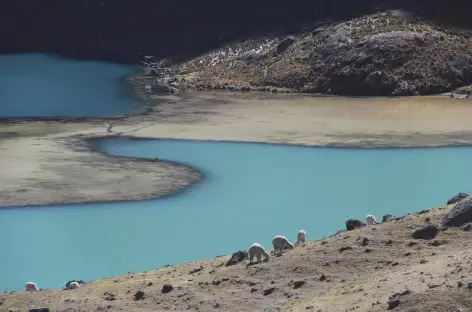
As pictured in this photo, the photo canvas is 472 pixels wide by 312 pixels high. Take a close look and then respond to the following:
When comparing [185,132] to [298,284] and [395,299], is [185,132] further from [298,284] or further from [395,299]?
[395,299]

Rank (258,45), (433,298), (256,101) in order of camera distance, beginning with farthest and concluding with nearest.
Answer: (258,45) < (256,101) < (433,298)

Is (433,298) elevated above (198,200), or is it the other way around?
→ (433,298)

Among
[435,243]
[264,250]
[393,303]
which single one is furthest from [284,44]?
[393,303]

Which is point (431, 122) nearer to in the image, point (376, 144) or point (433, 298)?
point (376, 144)

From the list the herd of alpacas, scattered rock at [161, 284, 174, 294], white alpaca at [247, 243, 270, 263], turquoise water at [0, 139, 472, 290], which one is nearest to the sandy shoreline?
turquoise water at [0, 139, 472, 290]

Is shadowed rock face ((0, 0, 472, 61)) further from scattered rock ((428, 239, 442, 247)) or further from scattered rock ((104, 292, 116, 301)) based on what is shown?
scattered rock ((104, 292, 116, 301))

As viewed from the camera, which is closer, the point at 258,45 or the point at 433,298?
the point at 433,298

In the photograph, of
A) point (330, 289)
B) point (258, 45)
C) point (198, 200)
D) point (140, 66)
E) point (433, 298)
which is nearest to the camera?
point (433, 298)

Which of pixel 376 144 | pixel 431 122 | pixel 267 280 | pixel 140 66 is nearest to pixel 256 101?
pixel 431 122
